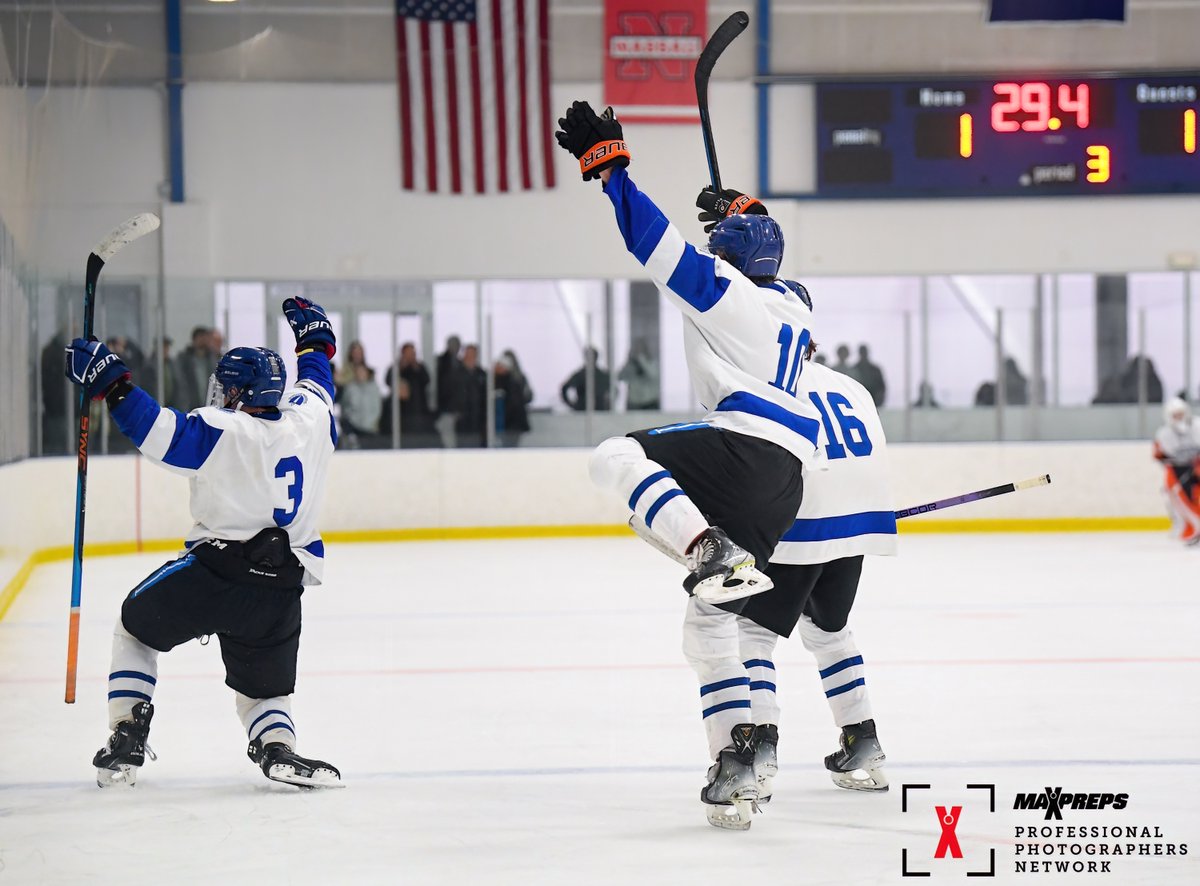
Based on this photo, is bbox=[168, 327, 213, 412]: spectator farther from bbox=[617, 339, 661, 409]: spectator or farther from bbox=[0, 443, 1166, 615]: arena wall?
bbox=[617, 339, 661, 409]: spectator

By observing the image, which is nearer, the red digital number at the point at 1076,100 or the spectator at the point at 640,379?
the red digital number at the point at 1076,100

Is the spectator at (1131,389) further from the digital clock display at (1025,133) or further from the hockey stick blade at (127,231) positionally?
the hockey stick blade at (127,231)

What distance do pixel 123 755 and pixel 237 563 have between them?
18.8 inches

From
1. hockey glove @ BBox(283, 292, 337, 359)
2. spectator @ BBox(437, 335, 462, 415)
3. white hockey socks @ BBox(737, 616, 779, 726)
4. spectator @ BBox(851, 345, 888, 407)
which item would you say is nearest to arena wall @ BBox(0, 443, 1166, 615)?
spectator @ BBox(437, 335, 462, 415)

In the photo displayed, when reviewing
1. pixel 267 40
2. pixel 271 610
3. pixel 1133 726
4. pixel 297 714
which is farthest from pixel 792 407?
pixel 267 40

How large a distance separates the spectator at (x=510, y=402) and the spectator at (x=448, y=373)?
309 millimetres

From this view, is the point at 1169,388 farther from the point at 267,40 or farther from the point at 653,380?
the point at 267,40

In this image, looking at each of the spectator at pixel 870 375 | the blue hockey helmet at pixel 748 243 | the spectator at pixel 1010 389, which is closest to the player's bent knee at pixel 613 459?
the blue hockey helmet at pixel 748 243

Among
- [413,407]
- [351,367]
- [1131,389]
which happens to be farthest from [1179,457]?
[351,367]

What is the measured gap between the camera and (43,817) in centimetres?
301

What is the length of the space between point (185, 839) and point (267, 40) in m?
9.44

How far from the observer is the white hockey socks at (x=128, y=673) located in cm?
335

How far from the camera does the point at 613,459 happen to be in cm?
282

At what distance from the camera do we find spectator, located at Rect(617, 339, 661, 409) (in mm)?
11414
